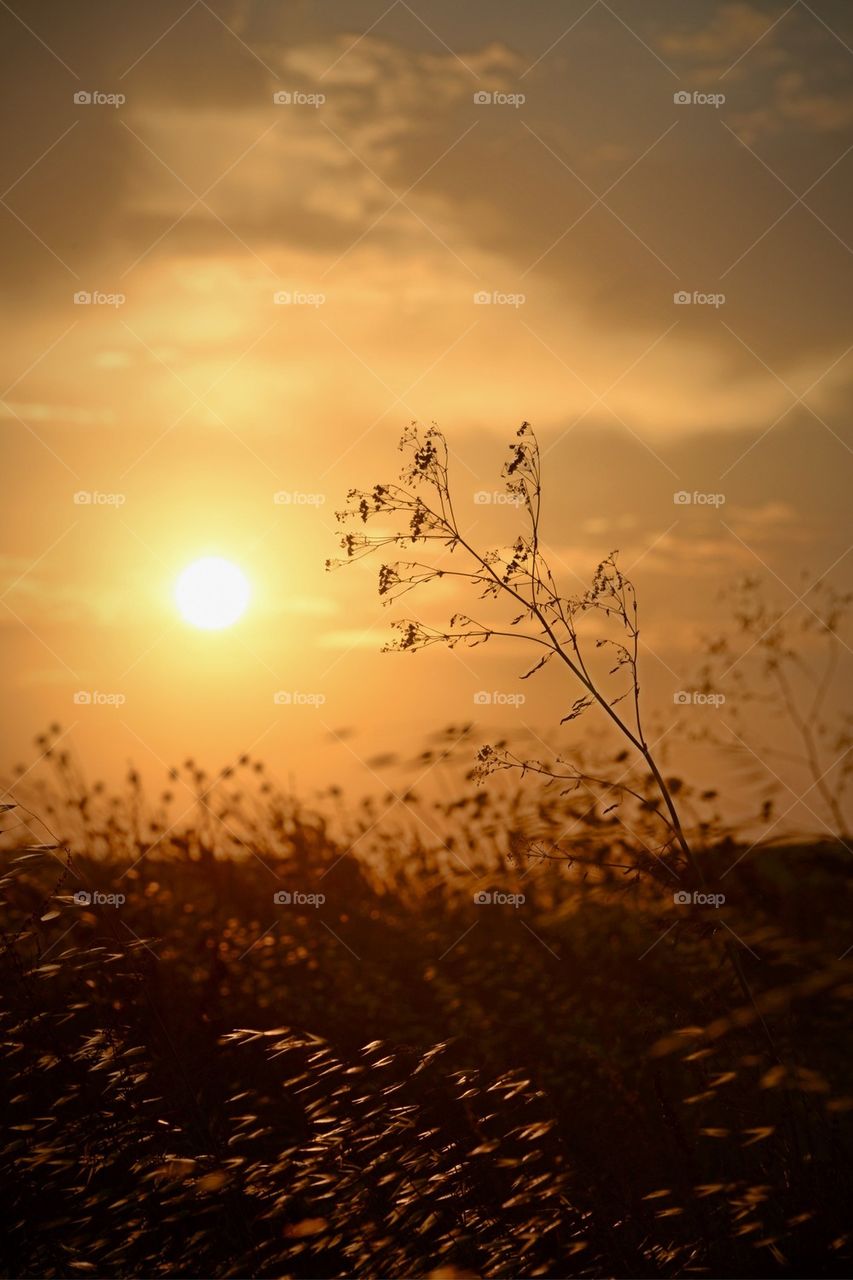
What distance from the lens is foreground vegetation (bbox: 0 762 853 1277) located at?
2.69 metres

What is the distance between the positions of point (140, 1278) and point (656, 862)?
168cm

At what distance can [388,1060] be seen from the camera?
99.9 inches

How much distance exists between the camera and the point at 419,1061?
143 inches

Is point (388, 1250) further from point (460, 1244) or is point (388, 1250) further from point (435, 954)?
point (435, 954)

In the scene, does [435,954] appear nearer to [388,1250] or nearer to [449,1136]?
[449,1136]

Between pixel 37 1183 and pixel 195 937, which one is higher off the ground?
pixel 195 937

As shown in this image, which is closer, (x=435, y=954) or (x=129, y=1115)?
(x=129, y=1115)

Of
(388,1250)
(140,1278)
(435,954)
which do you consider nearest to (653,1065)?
(435,954)

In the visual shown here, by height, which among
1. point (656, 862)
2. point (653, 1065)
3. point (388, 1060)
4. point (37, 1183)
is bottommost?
point (653, 1065)

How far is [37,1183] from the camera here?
341cm

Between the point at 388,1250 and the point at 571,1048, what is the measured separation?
1.70 metres

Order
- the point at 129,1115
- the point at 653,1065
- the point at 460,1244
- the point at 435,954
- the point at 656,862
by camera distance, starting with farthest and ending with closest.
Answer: the point at 435,954 → the point at 653,1065 → the point at 129,1115 → the point at 656,862 → the point at 460,1244

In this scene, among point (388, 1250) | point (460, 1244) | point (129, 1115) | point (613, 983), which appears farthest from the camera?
point (613, 983)

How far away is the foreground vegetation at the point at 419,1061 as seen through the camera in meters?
2.69
